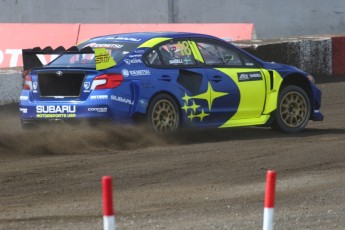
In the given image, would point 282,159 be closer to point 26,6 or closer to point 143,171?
point 143,171

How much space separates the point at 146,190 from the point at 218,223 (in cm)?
133

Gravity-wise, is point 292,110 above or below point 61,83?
below

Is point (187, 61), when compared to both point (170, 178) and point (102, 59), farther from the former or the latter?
point (170, 178)

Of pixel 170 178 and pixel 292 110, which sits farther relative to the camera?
pixel 292 110

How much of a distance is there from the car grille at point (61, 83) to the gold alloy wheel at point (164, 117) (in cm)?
95

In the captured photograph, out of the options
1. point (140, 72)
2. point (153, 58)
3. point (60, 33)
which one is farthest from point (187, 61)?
point (60, 33)

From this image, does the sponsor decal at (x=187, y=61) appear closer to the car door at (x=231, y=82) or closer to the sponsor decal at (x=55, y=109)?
the car door at (x=231, y=82)

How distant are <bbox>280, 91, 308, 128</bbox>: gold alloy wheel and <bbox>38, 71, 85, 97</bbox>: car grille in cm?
297

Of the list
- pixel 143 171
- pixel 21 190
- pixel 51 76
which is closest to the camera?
pixel 21 190

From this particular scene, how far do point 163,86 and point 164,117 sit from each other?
37cm

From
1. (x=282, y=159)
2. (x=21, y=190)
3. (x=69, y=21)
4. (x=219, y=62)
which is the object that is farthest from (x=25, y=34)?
(x=21, y=190)

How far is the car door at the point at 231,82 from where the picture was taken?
37.3 ft

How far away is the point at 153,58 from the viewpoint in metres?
11.0

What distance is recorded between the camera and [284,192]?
8.26 meters
